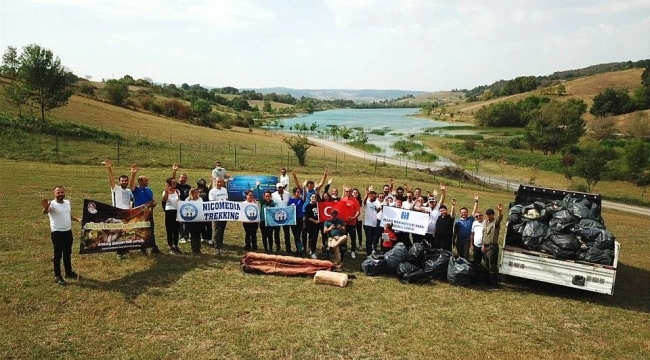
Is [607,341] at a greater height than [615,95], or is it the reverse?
[615,95]

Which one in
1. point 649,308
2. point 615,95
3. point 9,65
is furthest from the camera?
point 615,95

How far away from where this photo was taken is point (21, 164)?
24344 mm

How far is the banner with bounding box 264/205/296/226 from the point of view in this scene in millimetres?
11531

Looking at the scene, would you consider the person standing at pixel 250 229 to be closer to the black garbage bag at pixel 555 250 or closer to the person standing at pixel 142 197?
the person standing at pixel 142 197

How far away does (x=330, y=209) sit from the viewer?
11555 millimetres

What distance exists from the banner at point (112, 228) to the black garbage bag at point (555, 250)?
902 cm

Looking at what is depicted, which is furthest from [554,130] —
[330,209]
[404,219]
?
[330,209]

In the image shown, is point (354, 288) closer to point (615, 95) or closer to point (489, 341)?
point (489, 341)

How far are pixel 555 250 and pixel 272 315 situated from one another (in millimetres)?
6337

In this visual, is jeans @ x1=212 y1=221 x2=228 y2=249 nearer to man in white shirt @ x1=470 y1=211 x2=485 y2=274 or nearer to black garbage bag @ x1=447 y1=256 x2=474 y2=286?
black garbage bag @ x1=447 y1=256 x2=474 y2=286

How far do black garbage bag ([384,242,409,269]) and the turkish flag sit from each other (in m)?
1.55

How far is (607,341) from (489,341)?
2222mm

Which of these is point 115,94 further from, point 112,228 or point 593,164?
point 112,228

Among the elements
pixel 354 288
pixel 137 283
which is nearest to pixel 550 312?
pixel 354 288
